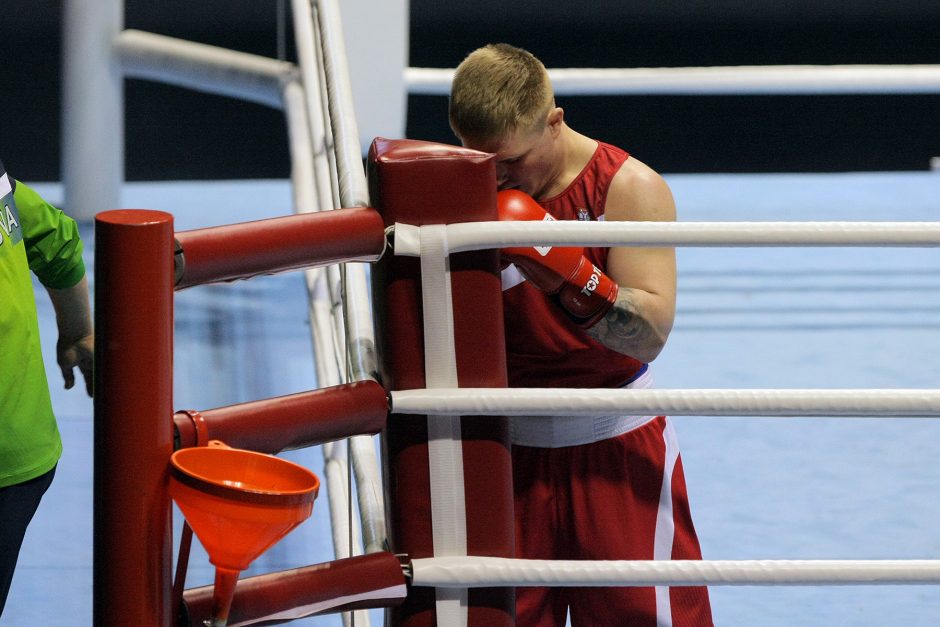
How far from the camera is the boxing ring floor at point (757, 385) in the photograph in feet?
8.45

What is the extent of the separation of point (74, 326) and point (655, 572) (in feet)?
3.51

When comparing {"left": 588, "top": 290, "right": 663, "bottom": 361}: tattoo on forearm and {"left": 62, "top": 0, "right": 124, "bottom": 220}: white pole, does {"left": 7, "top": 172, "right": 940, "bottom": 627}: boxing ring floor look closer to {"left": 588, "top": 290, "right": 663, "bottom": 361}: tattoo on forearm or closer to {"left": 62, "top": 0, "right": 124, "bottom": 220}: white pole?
{"left": 62, "top": 0, "right": 124, "bottom": 220}: white pole

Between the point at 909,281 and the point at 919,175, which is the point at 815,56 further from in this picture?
the point at 909,281

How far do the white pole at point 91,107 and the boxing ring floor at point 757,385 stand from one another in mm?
230

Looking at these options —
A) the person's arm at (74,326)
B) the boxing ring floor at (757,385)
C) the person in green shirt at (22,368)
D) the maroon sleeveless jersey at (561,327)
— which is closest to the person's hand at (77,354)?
the person's arm at (74,326)

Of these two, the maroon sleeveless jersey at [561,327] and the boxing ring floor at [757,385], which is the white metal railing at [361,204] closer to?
the maroon sleeveless jersey at [561,327]

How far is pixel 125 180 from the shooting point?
242 inches

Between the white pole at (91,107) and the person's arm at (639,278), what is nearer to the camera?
the person's arm at (639,278)

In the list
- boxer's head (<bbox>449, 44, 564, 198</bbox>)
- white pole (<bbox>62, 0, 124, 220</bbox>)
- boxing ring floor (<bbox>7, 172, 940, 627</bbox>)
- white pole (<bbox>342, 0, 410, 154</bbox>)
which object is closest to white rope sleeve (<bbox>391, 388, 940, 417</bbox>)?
boxer's head (<bbox>449, 44, 564, 198</bbox>)

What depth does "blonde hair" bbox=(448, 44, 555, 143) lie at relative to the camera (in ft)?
4.73

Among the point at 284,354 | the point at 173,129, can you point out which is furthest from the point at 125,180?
the point at 284,354

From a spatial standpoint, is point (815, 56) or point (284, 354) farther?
point (815, 56)

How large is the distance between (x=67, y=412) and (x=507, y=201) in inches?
95.8

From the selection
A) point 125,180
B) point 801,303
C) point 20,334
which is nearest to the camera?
point 20,334
